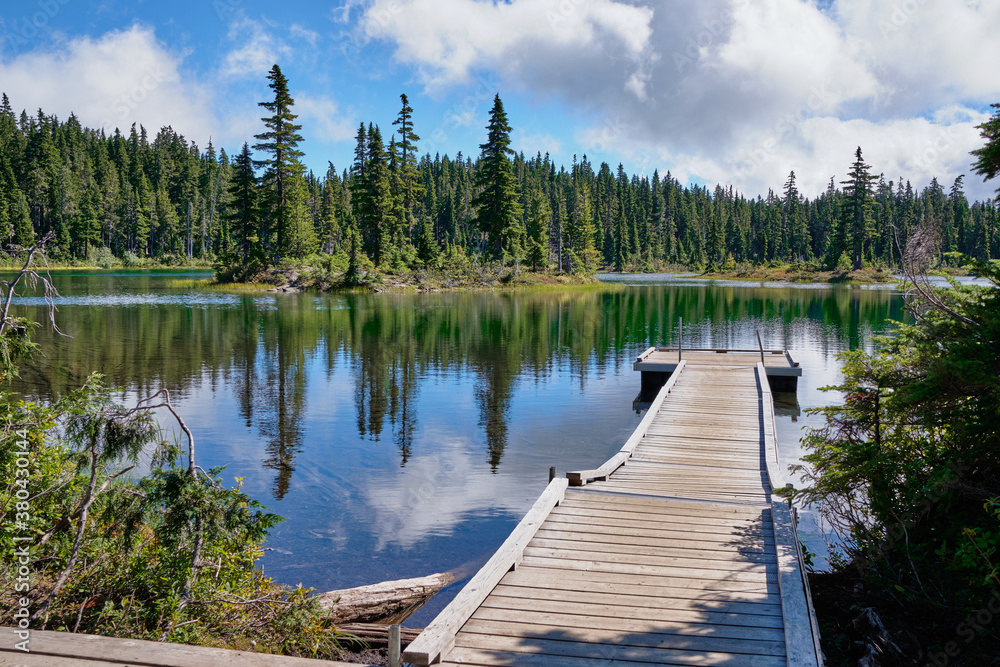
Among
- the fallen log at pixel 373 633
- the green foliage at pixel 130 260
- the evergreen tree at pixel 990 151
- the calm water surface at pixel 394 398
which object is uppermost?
the green foliage at pixel 130 260

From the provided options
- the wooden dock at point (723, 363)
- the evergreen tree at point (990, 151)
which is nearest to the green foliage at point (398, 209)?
the evergreen tree at point (990, 151)

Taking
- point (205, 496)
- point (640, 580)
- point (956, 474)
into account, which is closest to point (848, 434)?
point (956, 474)

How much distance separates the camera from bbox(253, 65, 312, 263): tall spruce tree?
52219 mm

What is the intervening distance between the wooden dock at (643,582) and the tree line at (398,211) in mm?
3281

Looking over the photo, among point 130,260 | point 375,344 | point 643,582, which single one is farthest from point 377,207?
point 643,582

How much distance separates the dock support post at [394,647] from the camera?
12.1ft

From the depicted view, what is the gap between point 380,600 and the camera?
666 centimetres

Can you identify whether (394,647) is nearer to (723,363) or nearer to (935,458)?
(935,458)

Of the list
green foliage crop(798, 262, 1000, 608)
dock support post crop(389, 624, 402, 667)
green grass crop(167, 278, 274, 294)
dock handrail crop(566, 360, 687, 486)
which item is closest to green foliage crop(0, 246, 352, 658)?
dock support post crop(389, 624, 402, 667)

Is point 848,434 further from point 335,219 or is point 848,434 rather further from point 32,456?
point 335,219

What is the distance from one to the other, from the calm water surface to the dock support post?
2.96 meters

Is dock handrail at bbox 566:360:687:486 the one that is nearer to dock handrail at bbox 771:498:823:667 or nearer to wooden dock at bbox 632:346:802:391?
dock handrail at bbox 771:498:823:667

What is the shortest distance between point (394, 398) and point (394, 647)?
13.5m

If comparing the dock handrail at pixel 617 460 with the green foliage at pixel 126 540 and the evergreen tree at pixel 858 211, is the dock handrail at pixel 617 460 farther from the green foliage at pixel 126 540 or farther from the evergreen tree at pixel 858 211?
the evergreen tree at pixel 858 211
